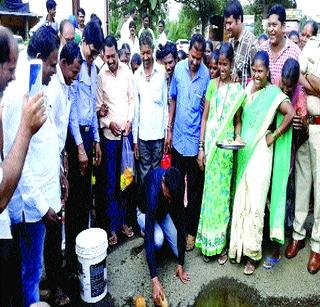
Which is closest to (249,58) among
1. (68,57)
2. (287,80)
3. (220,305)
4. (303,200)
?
(287,80)

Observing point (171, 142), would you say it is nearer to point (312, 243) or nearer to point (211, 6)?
point (312, 243)

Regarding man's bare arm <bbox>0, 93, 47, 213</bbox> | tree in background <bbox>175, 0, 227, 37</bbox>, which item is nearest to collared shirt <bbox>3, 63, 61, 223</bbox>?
man's bare arm <bbox>0, 93, 47, 213</bbox>

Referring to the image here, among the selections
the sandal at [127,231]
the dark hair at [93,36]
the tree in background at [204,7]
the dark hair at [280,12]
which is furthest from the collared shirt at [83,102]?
the tree in background at [204,7]

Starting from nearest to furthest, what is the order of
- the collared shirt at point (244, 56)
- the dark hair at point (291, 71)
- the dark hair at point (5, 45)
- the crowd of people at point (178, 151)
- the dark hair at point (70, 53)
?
1. the dark hair at point (5, 45)
2. the crowd of people at point (178, 151)
3. the dark hair at point (70, 53)
4. the dark hair at point (291, 71)
5. the collared shirt at point (244, 56)

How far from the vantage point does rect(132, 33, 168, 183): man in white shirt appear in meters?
3.56

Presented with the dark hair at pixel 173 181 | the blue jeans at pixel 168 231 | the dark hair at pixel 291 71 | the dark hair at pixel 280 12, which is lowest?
the blue jeans at pixel 168 231

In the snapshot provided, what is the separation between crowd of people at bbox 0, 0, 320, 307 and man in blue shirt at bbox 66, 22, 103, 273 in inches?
0.4

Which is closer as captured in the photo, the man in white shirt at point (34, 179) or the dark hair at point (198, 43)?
the man in white shirt at point (34, 179)

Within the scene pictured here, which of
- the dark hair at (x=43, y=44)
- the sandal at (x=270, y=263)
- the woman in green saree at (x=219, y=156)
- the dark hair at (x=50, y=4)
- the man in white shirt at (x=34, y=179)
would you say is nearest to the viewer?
the man in white shirt at (x=34, y=179)

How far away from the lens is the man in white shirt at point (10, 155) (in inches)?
56.5

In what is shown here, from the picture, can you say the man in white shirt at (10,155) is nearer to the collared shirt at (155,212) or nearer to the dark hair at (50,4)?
the collared shirt at (155,212)

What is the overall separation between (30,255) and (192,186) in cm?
162

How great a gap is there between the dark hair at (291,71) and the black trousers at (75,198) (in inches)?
64.8

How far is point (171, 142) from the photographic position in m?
3.66
